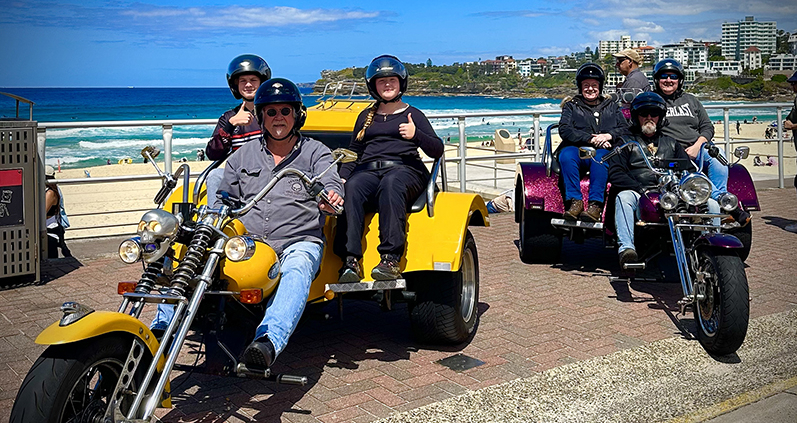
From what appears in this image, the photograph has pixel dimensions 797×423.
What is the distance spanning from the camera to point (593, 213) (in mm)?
7578

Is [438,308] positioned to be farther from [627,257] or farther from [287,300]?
[627,257]

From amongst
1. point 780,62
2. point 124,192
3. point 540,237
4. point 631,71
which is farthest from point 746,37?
point 540,237

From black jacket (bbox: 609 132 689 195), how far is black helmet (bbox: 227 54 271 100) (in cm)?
311

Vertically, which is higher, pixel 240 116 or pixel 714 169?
pixel 240 116

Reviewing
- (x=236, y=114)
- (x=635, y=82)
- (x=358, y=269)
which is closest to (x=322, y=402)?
(x=358, y=269)

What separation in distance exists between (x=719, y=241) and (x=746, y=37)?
353 ft

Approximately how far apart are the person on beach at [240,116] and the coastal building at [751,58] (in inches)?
3580

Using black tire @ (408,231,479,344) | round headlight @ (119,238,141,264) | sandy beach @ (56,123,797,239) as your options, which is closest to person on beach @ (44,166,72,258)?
sandy beach @ (56,123,797,239)

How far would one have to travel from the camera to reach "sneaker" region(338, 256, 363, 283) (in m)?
5.00

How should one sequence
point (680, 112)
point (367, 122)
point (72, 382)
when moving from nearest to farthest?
point (72, 382) → point (367, 122) → point (680, 112)

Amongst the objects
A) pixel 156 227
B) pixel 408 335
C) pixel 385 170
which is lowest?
pixel 408 335

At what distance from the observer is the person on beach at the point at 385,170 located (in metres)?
5.11

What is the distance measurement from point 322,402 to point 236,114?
103 inches

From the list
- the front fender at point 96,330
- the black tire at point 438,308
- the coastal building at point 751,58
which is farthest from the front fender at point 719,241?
the coastal building at point 751,58
